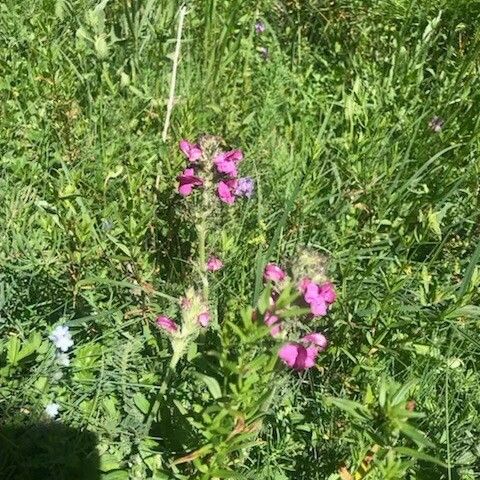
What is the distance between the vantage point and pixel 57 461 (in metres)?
1.73

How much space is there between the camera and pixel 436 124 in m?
2.71

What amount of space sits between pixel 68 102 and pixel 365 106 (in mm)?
1115

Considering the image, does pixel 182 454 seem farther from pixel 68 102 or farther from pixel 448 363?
pixel 68 102

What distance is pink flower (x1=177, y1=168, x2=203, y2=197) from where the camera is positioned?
2027 millimetres

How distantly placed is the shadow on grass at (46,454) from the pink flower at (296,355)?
0.64 metres

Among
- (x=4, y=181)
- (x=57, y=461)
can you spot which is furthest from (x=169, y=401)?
(x=4, y=181)

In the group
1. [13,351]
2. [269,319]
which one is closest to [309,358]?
[269,319]

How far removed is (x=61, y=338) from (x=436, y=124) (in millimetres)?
Result: 1669

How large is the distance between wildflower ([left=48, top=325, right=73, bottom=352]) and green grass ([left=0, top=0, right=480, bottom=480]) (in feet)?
0.21

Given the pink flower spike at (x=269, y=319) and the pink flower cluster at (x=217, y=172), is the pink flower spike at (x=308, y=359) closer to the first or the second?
the pink flower spike at (x=269, y=319)

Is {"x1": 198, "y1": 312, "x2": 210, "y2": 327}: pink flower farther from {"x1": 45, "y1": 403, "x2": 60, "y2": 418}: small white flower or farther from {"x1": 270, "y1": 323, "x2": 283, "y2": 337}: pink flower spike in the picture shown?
{"x1": 45, "y1": 403, "x2": 60, "y2": 418}: small white flower

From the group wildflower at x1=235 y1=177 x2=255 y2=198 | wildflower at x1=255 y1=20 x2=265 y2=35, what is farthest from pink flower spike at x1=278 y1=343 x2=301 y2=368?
wildflower at x1=255 y1=20 x2=265 y2=35

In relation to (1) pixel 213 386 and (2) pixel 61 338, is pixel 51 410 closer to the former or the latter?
(2) pixel 61 338

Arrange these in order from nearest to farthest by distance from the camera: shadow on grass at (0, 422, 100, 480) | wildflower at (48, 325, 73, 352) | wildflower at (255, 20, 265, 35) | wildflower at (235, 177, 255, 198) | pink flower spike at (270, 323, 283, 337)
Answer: pink flower spike at (270, 323, 283, 337)
shadow on grass at (0, 422, 100, 480)
wildflower at (48, 325, 73, 352)
wildflower at (235, 177, 255, 198)
wildflower at (255, 20, 265, 35)
